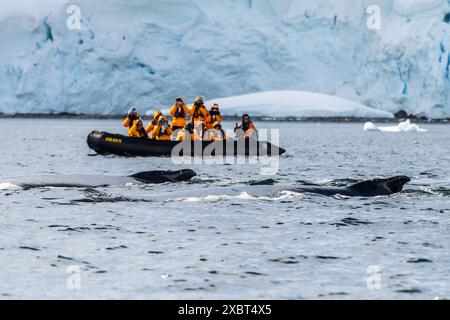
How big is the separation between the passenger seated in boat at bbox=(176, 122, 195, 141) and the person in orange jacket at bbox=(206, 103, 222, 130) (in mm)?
901

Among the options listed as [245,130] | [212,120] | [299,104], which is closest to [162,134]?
[212,120]

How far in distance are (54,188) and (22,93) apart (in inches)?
2327

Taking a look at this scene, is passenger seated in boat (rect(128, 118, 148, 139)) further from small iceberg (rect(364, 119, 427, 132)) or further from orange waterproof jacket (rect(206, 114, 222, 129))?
small iceberg (rect(364, 119, 427, 132))

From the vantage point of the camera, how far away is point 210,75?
76875 mm

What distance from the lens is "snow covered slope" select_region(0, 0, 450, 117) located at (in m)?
73.1

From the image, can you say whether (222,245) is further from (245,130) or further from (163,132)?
(163,132)

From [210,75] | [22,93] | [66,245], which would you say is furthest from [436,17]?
[66,245]

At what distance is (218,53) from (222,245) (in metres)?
64.4

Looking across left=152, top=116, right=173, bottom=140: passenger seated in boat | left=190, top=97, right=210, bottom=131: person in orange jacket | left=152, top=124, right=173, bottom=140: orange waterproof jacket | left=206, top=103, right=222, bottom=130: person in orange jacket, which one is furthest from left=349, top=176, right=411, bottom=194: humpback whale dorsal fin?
left=152, top=124, right=173, bottom=140: orange waterproof jacket

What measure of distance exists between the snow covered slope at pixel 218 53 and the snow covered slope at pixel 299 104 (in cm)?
90

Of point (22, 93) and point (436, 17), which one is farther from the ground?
point (436, 17)

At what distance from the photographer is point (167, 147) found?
30281 mm
